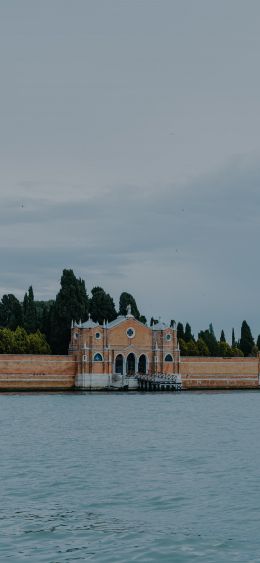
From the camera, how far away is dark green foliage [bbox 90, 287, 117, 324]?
89.2 m

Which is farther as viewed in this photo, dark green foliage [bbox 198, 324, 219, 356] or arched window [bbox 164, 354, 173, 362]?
dark green foliage [bbox 198, 324, 219, 356]

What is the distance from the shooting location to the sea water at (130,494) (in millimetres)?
14305

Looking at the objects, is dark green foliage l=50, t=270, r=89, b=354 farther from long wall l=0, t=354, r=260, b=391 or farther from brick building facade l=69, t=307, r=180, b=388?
long wall l=0, t=354, r=260, b=391

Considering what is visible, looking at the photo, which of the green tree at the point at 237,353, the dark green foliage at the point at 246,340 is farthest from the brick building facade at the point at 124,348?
the dark green foliage at the point at 246,340

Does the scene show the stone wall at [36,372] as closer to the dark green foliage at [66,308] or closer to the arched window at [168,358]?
the dark green foliage at [66,308]

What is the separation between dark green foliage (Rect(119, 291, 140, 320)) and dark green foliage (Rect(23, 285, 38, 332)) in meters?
9.22

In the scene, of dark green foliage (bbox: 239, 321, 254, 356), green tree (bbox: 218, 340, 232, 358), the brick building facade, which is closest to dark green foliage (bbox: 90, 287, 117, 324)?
the brick building facade

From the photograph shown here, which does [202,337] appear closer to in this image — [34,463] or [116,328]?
[116,328]

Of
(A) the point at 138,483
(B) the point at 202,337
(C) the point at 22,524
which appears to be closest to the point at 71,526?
(C) the point at 22,524

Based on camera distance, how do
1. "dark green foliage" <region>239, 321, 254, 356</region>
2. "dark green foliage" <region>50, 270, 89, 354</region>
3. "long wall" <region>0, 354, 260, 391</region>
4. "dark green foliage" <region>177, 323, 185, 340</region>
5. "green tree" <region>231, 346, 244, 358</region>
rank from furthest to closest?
"dark green foliage" <region>239, 321, 254, 356</region>
"dark green foliage" <region>177, 323, 185, 340</region>
"green tree" <region>231, 346, 244, 358</region>
"dark green foliage" <region>50, 270, 89, 354</region>
"long wall" <region>0, 354, 260, 391</region>

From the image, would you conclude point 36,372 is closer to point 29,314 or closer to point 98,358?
point 98,358

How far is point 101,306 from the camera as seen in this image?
89.6m

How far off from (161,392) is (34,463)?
188 ft

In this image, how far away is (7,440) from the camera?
3147 centimetres
